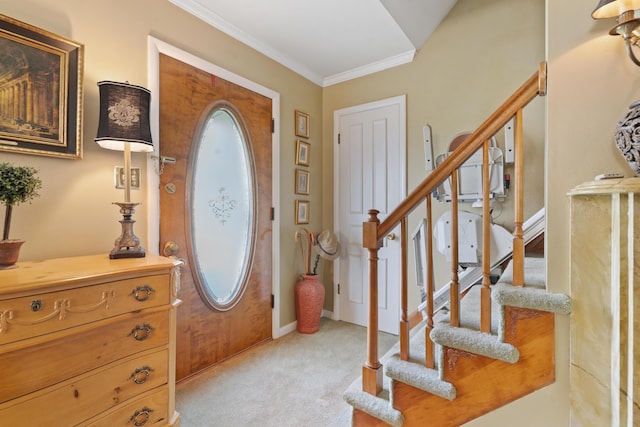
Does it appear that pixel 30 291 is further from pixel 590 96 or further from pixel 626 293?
pixel 590 96

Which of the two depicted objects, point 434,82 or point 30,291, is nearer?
point 30,291

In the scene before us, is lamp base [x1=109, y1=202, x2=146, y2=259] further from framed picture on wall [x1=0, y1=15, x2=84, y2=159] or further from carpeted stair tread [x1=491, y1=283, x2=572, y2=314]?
carpeted stair tread [x1=491, y1=283, x2=572, y2=314]

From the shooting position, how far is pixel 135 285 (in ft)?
4.11

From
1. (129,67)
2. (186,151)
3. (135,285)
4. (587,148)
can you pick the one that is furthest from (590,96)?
(129,67)

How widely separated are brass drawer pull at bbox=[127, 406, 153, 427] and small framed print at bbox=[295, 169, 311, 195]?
197cm

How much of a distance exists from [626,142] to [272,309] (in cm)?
244

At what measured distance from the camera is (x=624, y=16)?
3.03 feet

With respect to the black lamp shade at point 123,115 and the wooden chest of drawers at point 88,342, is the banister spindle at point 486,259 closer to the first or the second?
the wooden chest of drawers at point 88,342

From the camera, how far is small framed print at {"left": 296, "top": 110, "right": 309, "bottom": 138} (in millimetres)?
2855

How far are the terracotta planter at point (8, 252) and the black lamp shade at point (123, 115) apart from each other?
55cm

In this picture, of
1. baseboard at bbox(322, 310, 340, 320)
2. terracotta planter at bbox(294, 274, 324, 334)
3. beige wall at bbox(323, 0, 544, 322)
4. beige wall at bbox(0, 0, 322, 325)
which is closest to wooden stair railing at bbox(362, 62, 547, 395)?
beige wall at bbox(323, 0, 544, 322)

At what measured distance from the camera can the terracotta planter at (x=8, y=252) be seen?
1.13 m

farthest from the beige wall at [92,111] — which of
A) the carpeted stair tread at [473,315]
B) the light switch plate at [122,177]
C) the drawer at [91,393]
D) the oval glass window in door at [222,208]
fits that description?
the carpeted stair tread at [473,315]

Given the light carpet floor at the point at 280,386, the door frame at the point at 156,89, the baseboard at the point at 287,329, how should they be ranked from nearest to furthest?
the light carpet floor at the point at 280,386, the door frame at the point at 156,89, the baseboard at the point at 287,329
